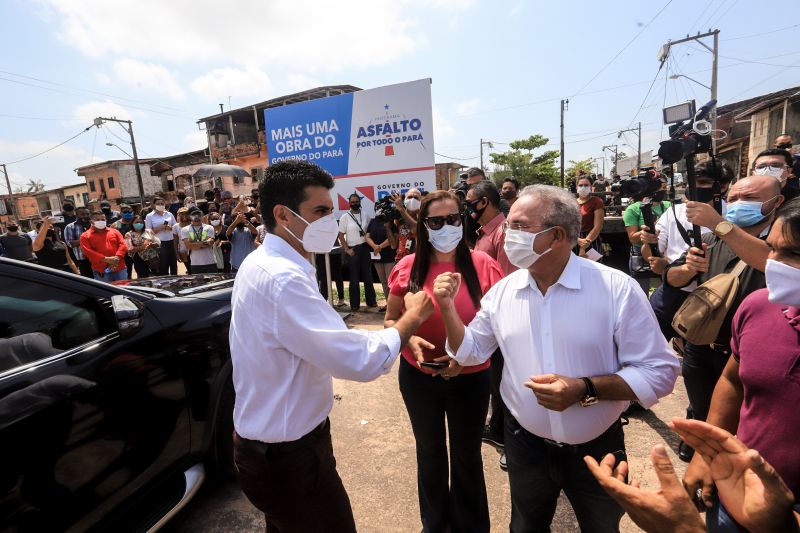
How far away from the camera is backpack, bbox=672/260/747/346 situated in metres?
2.04

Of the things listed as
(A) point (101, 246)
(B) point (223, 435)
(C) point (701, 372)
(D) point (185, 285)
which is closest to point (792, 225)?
(C) point (701, 372)

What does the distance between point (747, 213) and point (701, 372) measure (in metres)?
0.97

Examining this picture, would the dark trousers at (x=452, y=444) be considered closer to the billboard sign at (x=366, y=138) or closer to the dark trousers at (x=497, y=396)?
the dark trousers at (x=497, y=396)

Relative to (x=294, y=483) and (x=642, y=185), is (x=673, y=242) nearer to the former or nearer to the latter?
(x=642, y=185)

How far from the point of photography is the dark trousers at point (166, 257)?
8438 mm

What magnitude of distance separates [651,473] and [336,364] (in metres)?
2.45

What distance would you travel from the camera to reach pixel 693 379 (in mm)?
2549

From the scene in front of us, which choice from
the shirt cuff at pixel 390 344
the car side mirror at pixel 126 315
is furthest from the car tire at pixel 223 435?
the shirt cuff at pixel 390 344

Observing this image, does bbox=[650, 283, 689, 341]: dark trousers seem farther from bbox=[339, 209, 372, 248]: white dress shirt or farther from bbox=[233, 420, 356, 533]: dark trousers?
bbox=[339, 209, 372, 248]: white dress shirt

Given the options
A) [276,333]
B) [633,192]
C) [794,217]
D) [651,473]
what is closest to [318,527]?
[276,333]

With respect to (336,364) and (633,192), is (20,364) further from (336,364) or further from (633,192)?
(633,192)

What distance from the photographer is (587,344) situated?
1.51m

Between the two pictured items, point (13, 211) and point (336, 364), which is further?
point (13, 211)

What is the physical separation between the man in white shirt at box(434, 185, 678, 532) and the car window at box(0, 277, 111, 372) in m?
1.83
